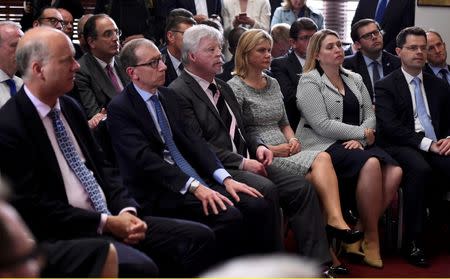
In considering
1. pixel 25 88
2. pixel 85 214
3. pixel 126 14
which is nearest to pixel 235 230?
pixel 85 214

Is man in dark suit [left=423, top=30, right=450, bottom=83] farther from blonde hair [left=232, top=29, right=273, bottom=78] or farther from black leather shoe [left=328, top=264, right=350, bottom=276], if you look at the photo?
black leather shoe [left=328, top=264, right=350, bottom=276]

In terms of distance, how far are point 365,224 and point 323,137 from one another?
1.79ft

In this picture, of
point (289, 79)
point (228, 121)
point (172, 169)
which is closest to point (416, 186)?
point (289, 79)

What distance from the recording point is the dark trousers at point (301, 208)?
12.2 ft

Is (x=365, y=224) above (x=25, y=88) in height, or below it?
below

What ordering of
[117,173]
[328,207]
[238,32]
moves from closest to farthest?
[117,173]
[328,207]
[238,32]

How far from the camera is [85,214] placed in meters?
2.70

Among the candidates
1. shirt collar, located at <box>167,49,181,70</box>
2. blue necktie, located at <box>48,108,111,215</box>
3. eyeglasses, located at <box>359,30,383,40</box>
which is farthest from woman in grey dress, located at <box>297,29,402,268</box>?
blue necktie, located at <box>48,108,111,215</box>

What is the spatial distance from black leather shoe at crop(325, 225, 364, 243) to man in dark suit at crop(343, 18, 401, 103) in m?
1.53

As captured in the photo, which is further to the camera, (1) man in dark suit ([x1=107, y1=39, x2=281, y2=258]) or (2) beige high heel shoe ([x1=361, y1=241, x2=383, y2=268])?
(2) beige high heel shoe ([x1=361, y1=241, x2=383, y2=268])

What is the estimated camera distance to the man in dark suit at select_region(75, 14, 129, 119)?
4.03m

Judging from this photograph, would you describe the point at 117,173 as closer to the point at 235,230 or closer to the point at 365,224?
the point at 235,230

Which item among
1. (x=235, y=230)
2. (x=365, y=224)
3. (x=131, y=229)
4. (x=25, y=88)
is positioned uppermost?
(x=25, y=88)

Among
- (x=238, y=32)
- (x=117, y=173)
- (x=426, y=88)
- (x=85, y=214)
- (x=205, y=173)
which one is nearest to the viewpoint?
(x=85, y=214)
